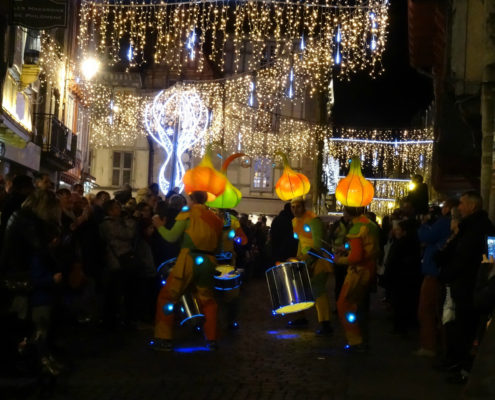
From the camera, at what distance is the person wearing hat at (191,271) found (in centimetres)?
920

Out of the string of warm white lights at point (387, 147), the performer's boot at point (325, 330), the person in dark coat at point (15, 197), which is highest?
the string of warm white lights at point (387, 147)

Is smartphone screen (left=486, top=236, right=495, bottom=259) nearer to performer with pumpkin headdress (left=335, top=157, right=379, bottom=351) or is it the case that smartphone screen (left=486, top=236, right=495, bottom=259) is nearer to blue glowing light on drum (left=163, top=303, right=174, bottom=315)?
performer with pumpkin headdress (left=335, top=157, right=379, bottom=351)

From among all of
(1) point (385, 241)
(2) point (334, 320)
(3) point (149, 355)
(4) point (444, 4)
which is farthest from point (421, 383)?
(4) point (444, 4)

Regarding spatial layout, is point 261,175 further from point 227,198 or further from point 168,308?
point 168,308

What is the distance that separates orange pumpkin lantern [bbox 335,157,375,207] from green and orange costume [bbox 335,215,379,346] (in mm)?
855

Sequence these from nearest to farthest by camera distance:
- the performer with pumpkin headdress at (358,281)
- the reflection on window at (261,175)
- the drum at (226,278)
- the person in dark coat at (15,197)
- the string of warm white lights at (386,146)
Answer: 1. the person in dark coat at (15,197)
2. the performer with pumpkin headdress at (358,281)
3. the drum at (226,278)
4. the string of warm white lights at (386,146)
5. the reflection on window at (261,175)

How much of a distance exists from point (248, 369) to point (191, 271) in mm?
1498

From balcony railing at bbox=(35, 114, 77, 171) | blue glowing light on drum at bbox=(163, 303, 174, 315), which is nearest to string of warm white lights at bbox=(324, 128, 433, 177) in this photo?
balcony railing at bbox=(35, 114, 77, 171)

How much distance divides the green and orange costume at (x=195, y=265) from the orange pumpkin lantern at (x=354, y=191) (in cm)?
215

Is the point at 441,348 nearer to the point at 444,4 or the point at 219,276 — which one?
the point at 219,276

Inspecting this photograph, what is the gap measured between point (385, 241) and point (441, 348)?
20.5ft

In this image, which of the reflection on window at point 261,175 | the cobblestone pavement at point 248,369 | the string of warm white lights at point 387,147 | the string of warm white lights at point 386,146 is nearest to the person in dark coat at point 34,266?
the cobblestone pavement at point 248,369

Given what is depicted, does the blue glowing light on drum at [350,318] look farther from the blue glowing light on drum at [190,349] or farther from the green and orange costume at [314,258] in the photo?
the blue glowing light on drum at [190,349]

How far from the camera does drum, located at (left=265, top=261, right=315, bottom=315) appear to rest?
1055cm
